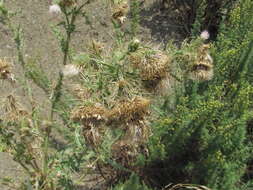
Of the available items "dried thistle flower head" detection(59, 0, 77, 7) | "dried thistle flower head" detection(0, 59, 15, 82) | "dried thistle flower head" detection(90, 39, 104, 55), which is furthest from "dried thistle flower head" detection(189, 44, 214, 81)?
"dried thistle flower head" detection(0, 59, 15, 82)

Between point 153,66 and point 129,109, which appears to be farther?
point 153,66

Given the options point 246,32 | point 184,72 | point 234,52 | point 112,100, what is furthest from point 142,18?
point 112,100

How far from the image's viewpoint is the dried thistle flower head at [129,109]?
1.85 m

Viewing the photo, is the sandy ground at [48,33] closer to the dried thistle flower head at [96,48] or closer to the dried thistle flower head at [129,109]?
the dried thistle flower head at [96,48]

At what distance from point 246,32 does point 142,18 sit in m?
1.37

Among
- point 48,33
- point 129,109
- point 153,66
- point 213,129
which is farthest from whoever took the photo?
point 48,33

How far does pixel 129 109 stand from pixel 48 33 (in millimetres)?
2041

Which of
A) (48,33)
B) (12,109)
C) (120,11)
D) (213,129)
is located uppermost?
(120,11)

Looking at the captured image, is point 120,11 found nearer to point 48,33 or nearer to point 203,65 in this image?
point 203,65

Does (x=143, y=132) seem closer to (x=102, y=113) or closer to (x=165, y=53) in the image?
(x=102, y=113)

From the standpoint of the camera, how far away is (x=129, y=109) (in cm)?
185

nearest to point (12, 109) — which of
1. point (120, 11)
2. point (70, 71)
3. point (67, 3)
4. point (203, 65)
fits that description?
point (70, 71)

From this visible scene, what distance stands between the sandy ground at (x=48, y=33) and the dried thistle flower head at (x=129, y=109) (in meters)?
1.41

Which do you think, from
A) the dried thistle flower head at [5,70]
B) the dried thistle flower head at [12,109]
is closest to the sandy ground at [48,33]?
the dried thistle flower head at [12,109]
